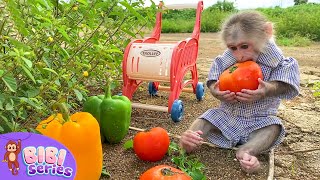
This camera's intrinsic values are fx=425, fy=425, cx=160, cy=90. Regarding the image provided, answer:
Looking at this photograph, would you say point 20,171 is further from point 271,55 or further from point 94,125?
point 271,55

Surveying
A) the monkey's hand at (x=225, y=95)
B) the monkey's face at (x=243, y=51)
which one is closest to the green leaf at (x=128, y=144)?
the monkey's hand at (x=225, y=95)

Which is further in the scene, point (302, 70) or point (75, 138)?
point (302, 70)

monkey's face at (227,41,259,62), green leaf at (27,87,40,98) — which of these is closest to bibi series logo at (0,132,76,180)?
green leaf at (27,87,40,98)

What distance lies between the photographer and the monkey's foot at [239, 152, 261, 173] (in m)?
2.07

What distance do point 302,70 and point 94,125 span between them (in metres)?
3.86

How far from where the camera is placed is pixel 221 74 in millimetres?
2438

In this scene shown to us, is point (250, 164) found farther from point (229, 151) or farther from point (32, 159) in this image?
point (32, 159)

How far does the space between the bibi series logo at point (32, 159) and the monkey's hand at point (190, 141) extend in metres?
0.98

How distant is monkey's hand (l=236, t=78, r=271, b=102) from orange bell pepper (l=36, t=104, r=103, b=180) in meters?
0.87

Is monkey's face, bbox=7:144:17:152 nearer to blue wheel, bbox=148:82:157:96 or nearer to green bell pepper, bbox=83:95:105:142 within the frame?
green bell pepper, bbox=83:95:105:142

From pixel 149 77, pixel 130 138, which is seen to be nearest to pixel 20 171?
pixel 130 138

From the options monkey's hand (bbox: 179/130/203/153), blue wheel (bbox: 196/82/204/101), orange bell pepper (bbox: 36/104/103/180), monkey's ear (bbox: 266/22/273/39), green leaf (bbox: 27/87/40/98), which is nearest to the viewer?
green leaf (bbox: 27/87/40/98)

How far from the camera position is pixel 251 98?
2271 mm

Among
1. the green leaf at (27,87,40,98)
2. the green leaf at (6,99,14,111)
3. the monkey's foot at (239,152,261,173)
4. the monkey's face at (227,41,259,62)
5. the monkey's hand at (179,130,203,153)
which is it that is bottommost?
the monkey's foot at (239,152,261,173)
